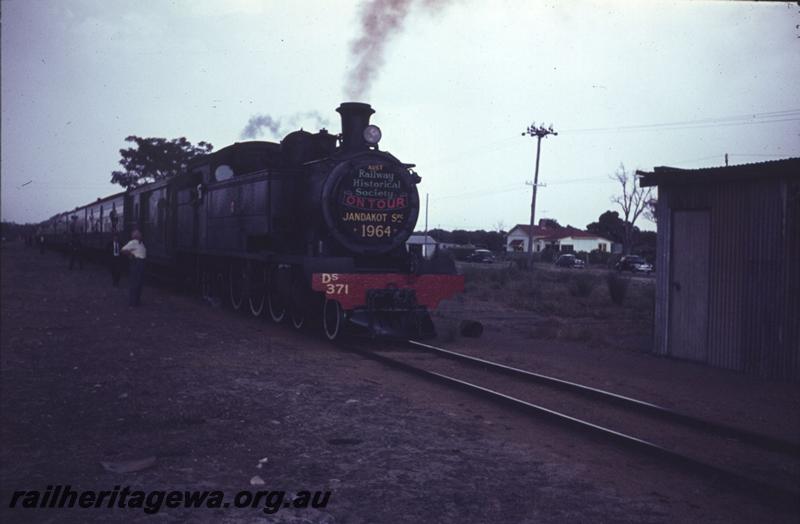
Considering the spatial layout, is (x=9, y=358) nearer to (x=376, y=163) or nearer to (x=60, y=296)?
(x=376, y=163)

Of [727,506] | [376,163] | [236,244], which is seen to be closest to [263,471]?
[727,506]

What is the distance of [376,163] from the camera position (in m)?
11.1

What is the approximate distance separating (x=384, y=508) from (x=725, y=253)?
7399 mm

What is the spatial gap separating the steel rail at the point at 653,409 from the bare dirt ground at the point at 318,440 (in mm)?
827

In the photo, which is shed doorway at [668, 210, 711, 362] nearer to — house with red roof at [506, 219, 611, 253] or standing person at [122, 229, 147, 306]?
standing person at [122, 229, 147, 306]

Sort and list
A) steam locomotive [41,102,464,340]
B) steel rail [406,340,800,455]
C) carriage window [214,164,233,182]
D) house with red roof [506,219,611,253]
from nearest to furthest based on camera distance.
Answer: steel rail [406,340,800,455] < steam locomotive [41,102,464,340] < carriage window [214,164,233,182] < house with red roof [506,219,611,253]

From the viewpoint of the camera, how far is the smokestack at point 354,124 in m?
11.4

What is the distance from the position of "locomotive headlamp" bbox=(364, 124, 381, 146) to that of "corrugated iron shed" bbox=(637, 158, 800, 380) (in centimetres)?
448

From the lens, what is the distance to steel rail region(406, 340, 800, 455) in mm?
5695

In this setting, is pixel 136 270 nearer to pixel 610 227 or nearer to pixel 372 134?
pixel 372 134

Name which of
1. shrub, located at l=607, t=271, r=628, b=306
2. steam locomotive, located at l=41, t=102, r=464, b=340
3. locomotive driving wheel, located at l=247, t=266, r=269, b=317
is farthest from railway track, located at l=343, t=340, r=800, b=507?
shrub, located at l=607, t=271, r=628, b=306

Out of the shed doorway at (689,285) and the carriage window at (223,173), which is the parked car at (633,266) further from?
the shed doorway at (689,285)

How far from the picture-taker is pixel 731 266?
9547mm

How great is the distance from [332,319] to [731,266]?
6.13 meters
